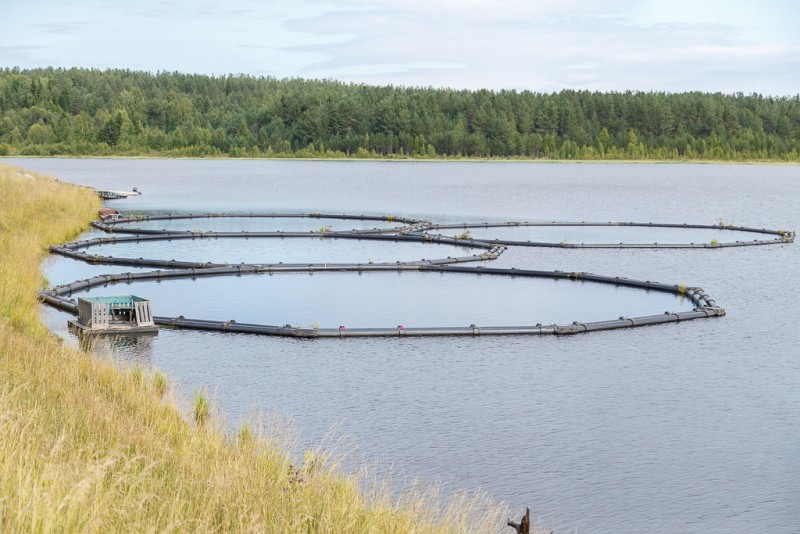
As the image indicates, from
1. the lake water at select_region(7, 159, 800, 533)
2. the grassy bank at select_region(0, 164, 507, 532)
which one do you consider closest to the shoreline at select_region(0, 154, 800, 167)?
the lake water at select_region(7, 159, 800, 533)

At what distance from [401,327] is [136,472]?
58.2ft

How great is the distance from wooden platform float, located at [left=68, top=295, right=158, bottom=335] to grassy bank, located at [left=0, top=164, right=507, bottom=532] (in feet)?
26.3

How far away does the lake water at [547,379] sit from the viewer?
15.7m

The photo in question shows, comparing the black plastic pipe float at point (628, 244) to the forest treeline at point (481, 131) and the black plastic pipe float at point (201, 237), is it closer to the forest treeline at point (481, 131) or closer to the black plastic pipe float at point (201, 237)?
the black plastic pipe float at point (201, 237)

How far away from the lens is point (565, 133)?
188 m

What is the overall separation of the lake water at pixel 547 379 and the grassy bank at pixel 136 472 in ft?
8.16

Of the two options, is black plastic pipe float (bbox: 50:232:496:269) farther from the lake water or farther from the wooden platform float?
the wooden platform float

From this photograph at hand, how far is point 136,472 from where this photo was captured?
9.67m

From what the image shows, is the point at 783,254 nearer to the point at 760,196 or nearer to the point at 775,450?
the point at 775,450

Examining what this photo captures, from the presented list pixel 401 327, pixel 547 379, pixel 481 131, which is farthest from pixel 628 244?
pixel 481 131

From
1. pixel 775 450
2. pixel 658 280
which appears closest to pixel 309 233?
pixel 658 280

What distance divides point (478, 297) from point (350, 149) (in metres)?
154

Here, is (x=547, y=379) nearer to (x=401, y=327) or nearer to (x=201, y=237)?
(x=401, y=327)

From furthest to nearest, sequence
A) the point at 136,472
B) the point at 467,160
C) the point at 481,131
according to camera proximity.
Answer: the point at 467,160 < the point at 481,131 < the point at 136,472
